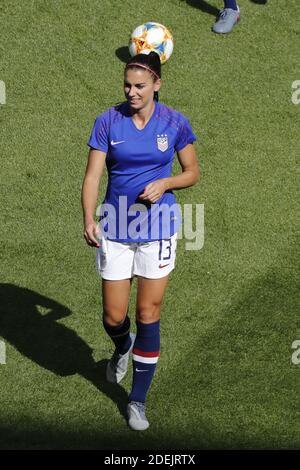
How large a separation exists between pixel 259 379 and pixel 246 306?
4.04 ft

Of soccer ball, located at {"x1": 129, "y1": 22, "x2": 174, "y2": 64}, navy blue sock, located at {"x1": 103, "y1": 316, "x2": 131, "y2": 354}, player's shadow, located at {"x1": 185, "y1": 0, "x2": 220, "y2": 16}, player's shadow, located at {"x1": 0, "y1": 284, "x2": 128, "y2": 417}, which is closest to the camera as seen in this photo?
navy blue sock, located at {"x1": 103, "y1": 316, "x2": 131, "y2": 354}

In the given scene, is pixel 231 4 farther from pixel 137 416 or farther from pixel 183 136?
pixel 137 416

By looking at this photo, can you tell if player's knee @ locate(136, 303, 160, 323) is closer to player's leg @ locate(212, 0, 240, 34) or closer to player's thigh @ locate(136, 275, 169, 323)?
player's thigh @ locate(136, 275, 169, 323)

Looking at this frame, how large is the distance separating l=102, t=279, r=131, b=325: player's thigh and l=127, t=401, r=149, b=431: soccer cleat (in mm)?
734

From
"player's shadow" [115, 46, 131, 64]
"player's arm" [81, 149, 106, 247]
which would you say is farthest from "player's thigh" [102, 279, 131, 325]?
"player's shadow" [115, 46, 131, 64]

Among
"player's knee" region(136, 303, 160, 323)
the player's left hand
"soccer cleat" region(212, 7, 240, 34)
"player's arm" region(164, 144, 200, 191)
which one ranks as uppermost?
"soccer cleat" region(212, 7, 240, 34)

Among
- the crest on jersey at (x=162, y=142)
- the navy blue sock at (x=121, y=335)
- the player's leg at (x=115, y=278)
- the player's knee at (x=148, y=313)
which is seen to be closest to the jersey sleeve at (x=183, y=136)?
the crest on jersey at (x=162, y=142)

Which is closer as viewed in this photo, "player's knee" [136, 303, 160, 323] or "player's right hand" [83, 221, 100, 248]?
"player's right hand" [83, 221, 100, 248]

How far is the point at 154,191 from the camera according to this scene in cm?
795

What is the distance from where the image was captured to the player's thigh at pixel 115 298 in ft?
27.7

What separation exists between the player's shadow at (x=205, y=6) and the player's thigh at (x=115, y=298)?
741 cm

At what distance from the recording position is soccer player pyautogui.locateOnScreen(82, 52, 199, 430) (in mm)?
8086

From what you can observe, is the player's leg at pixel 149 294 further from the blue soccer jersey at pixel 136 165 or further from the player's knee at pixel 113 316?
the player's knee at pixel 113 316

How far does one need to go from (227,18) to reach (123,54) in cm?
163
